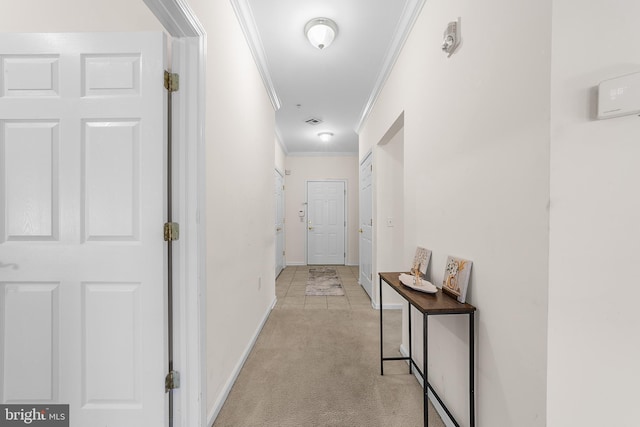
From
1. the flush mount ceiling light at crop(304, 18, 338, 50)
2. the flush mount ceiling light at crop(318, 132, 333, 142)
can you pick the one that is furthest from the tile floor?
the flush mount ceiling light at crop(304, 18, 338, 50)

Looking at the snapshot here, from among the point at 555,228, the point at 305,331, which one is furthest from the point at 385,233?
the point at 555,228

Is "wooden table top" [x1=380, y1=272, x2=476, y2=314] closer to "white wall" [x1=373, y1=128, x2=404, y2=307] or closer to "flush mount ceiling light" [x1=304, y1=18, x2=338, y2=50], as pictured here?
"white wall" [x1=373, y1=128, x2=404, y2=307]

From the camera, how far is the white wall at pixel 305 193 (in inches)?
233

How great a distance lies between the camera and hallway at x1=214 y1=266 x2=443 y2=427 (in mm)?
1477

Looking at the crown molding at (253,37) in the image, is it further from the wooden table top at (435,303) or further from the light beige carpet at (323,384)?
the light beige carpet at (323,384)

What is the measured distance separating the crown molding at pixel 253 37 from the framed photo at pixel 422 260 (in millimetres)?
2098

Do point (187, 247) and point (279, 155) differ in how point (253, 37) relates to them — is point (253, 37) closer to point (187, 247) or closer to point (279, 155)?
point (187, 247)

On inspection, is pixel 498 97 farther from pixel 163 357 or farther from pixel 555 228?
pixel 163 357

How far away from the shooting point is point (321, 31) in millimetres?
2002

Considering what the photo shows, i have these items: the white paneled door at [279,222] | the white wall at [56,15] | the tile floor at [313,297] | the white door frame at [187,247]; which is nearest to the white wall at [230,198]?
the white door frame at [187,247]

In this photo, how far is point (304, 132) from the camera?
181 inches

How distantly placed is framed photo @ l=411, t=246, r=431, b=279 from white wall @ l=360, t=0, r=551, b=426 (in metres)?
0.05

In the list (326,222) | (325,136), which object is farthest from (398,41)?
(326,222)

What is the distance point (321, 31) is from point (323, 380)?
2607mm
